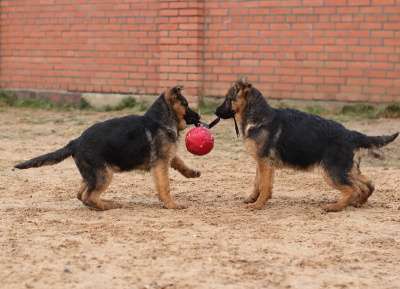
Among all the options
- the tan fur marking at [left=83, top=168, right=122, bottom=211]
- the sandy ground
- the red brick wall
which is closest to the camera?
the sandy ground

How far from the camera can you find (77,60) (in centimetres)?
1430

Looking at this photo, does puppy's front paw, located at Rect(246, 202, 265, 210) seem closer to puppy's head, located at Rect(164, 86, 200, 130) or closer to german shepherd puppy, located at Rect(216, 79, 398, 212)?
german shepherd puppy, located at Rect(216, 79, 398, 212)

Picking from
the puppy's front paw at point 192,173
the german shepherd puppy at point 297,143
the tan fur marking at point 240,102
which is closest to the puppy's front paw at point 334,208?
the german shepherd puppy at point 297,143

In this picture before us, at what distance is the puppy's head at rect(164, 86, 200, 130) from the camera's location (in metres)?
7.06

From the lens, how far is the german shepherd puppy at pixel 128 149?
6.74 metres

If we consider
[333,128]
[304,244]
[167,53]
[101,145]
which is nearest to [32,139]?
[167,53]

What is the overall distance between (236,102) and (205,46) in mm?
5827

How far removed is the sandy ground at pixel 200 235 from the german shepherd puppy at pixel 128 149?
231mm

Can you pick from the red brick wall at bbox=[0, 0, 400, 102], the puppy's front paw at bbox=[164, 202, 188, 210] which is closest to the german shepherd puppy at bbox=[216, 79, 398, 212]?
the puppy's front paw at bbox=[164, 202, 188, 210]

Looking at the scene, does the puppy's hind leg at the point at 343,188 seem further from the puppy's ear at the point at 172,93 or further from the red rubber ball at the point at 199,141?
the puppy's ear at the point at 172,93

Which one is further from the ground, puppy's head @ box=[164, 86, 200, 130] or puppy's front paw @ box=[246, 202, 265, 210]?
puppy's head @ box=[164, 86, 200, 130]

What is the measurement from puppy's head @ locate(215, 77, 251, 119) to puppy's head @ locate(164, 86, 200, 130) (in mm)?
285

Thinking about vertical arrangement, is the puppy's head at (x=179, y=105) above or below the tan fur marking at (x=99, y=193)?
above

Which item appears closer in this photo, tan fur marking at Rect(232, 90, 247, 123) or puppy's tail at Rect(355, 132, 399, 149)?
puppy's tail at Rect(355, 132, 399, 149)
